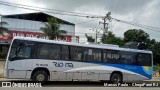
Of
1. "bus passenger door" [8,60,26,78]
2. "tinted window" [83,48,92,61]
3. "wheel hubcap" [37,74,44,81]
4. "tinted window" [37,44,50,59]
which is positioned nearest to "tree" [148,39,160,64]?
"tinted window" [83,48,92,61]

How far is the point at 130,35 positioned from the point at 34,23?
3230cm

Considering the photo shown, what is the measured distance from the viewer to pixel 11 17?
210ft

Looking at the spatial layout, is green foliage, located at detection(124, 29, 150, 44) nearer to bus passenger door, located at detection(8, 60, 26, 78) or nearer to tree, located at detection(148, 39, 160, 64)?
tree, located at detection(148, 39, 160, 64)

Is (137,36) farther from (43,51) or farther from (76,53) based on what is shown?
(43,51)

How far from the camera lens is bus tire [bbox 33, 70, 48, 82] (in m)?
18.7

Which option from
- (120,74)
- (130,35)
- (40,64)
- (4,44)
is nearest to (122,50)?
(120,74)

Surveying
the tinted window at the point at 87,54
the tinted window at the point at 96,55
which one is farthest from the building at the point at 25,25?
the tinted window at the point at 87,54

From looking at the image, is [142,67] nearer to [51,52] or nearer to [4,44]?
[51,52]

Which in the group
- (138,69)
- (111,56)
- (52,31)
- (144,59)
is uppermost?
(52,31)

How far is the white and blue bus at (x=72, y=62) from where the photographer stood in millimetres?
18219

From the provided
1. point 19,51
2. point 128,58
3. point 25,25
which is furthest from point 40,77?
point 25,25

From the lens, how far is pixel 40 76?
18.8 metres

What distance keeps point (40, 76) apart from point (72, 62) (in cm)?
249

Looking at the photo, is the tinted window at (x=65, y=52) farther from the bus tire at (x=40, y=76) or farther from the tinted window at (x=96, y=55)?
the tinted window at (x=96, y=55)
